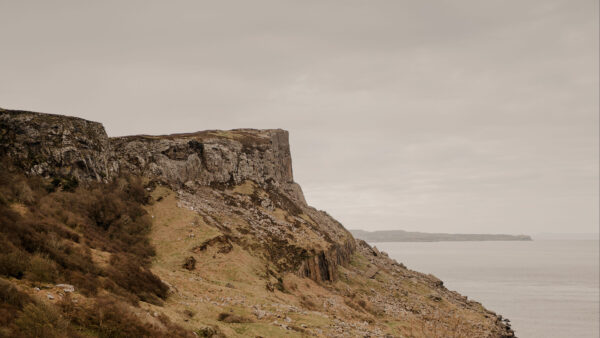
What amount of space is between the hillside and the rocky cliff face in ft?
0.64

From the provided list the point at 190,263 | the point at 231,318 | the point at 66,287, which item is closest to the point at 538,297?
the point at 190,263

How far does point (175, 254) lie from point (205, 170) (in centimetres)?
2613

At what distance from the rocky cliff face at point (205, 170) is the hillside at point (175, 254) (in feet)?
0.64

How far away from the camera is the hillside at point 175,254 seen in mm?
19016

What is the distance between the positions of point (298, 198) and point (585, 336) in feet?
199

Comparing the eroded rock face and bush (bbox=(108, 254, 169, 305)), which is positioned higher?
the eroded rock face

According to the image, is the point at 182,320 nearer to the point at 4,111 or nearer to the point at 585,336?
the point at 4,111

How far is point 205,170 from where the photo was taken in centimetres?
6400

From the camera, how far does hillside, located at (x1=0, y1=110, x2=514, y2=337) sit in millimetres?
19016

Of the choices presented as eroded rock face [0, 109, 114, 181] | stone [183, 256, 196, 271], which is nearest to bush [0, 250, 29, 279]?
stone [183, 256, 196, 271]

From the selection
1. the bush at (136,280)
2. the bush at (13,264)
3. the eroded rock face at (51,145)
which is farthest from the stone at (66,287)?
the eroded rock face at (51,145)

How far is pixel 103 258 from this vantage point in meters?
26.9

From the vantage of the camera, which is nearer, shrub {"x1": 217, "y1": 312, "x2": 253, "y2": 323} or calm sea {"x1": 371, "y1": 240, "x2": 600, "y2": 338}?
shrub {"x1": 217, "y1": 312, "x2": 253, "y2": 323}

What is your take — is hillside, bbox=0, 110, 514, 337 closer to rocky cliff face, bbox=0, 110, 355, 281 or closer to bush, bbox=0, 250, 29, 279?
bush, bbox=0, 250, 29, 279
